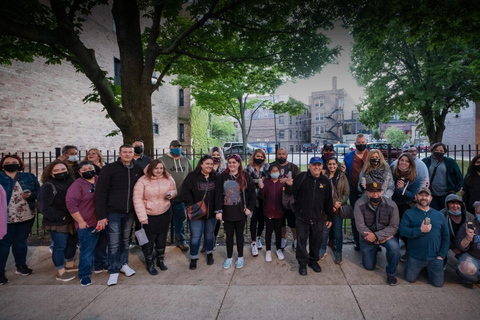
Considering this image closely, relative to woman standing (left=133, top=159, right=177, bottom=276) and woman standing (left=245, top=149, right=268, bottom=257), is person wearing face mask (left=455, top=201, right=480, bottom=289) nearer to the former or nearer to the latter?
woman standing (left=245, top=149, right=268, bottom=257)

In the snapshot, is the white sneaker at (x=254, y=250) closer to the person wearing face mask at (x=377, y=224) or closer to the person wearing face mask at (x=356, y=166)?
the person wearing face mask at (x=377, y=224)

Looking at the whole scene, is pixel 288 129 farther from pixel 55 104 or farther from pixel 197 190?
pixel 197 190

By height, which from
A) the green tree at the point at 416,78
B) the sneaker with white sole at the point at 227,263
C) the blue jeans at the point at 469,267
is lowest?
the sneaker with white sole at the point at 227,263

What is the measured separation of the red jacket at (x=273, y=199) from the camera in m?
4.50

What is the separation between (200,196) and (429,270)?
12.4 feet

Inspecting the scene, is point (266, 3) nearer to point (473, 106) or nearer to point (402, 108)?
point (402, 108)

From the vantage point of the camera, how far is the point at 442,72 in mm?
13188

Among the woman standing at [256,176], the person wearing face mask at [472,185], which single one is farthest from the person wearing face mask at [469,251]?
the woman standing at [256,176]

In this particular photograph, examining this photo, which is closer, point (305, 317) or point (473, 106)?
point (305, 317)

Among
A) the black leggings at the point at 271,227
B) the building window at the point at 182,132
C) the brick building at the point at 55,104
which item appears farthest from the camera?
the building window at the point at 182,132

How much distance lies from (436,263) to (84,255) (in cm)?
539

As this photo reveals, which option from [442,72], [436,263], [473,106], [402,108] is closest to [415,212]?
[436,263]

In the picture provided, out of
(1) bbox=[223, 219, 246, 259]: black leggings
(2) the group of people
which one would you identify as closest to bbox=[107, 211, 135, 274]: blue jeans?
(2) the group of people

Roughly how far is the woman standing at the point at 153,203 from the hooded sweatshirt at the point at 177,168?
87 centimetres
